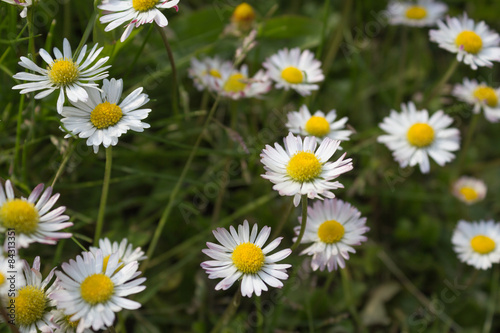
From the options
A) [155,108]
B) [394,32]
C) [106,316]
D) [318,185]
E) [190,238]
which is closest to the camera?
[106,316]

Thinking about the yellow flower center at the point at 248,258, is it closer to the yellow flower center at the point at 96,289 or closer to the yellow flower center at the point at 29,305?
the yellow flower center at the point at 96,289

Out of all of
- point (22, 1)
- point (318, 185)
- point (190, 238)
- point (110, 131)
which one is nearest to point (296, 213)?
point (190, 238)

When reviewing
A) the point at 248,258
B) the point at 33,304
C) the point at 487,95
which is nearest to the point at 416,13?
the point at 487,95

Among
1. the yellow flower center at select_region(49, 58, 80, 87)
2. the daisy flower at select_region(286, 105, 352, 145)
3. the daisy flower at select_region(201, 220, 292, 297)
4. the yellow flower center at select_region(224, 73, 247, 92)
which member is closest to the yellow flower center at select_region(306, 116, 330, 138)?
the daisy flower at select_region(286, 105, 352, 145)

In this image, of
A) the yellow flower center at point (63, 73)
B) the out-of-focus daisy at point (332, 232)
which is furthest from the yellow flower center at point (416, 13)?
the yellow flower center at point (63, 73)

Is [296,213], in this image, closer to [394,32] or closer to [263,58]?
[263,58]
